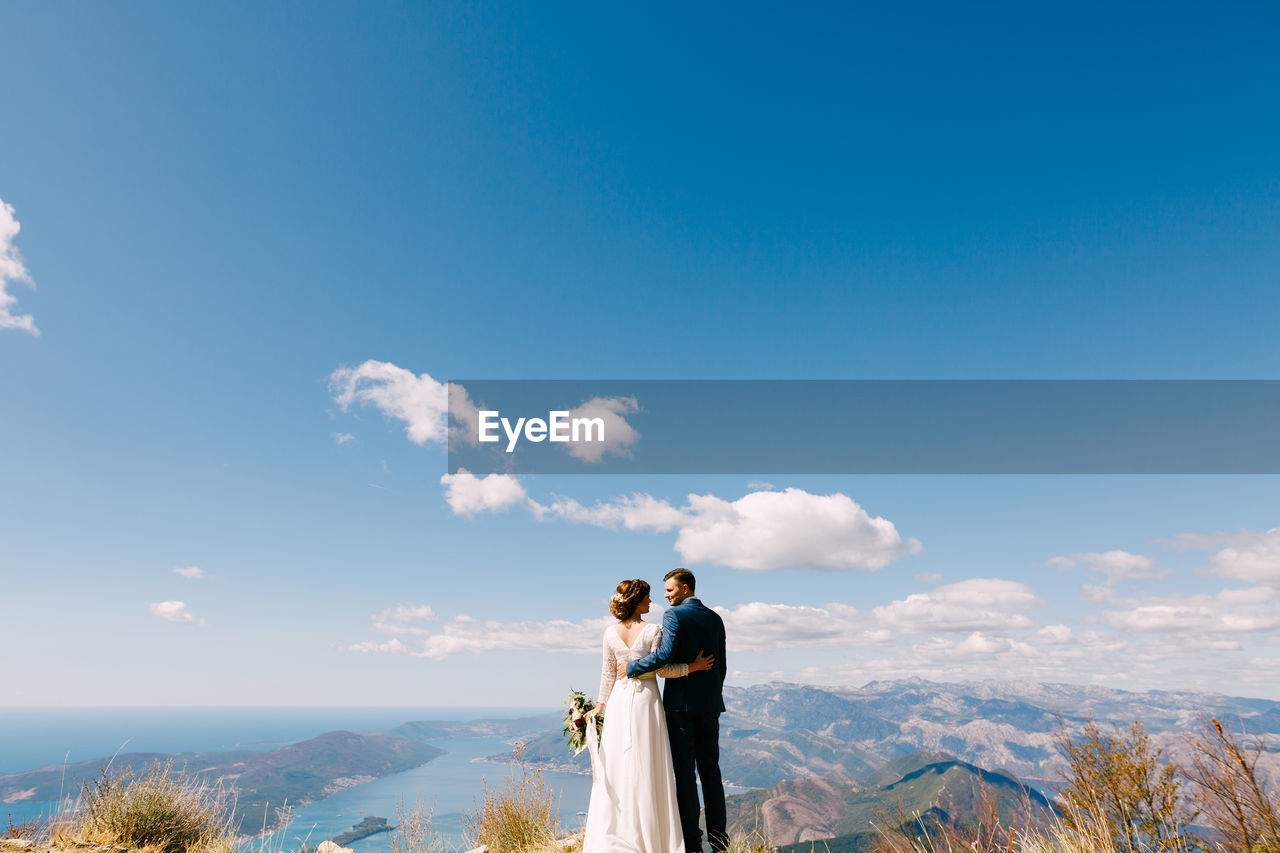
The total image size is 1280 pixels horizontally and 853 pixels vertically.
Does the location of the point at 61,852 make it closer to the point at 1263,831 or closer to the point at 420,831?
the point at 420,831

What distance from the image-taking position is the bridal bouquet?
6.61 m

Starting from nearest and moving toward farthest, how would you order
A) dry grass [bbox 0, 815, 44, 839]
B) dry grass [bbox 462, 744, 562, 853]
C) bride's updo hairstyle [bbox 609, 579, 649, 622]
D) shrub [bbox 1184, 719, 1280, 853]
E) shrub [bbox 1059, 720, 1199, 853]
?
shrub [bbox 1184, 719, 1280, 853]
shrub [bbox 1059, 720, 1199, 853]
bride's updo hairstyle [bbox 609, 579, 649, 622]
dry grass [bbox 462, 744, 562, 853]
dry grass [bbox 0, 815, 44, 839]

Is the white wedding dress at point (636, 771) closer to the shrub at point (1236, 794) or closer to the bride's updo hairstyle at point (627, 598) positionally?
the bride's updo hairstyle at point (627, 598)

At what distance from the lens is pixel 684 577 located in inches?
243

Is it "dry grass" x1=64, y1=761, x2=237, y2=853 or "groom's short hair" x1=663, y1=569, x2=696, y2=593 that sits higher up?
"groom's short hair" x1=663, y1=569, x2=696, y2=593

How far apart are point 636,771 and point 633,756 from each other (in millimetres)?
137

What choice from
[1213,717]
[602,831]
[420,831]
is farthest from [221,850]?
[1213,717]

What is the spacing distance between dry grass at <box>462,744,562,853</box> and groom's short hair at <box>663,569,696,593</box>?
119 inches

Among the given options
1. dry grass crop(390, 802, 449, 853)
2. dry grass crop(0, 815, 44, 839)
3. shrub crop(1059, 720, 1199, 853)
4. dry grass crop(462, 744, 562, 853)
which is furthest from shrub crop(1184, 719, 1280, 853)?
dry grass crop(0, 815, 44, 839)

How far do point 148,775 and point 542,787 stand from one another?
17.7 ft

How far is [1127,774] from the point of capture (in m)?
6.45

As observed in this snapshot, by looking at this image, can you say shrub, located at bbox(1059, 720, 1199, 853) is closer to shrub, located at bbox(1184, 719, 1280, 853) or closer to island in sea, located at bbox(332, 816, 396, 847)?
shrub, located at bbox(1184, 719, 1280, 853)

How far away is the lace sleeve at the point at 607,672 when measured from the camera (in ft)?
20.2

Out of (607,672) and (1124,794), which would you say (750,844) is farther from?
(1124,794)
